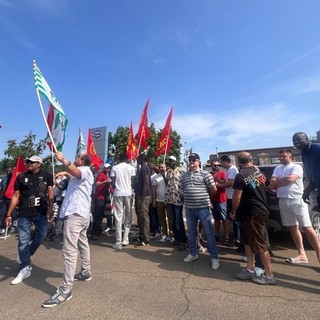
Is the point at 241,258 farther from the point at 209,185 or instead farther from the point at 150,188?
the point at 150,188

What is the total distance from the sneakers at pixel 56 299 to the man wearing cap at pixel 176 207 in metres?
2.86

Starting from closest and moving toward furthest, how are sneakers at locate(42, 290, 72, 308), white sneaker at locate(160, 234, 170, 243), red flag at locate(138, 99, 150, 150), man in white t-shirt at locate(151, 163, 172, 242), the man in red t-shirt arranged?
1. sneakers at locate(42, 290, 72, 308)
2. the man in red t-shirt
3. white sneaker at locate(160, 234, 170, 243)
4. man in white t-shirt at locate(151, 163, 172, 242)
5. red flag at locate(138, 99, 150, 150)

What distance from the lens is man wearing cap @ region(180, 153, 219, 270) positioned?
201 inches

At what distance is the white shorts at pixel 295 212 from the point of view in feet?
15.4

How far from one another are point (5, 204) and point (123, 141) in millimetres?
32822

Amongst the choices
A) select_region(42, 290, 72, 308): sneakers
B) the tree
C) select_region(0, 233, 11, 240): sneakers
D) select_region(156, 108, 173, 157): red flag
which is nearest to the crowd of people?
select_region(42, 290, 72, 308): sneakers

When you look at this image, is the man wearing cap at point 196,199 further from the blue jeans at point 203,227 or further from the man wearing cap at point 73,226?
the man wearing cap at point 73,226

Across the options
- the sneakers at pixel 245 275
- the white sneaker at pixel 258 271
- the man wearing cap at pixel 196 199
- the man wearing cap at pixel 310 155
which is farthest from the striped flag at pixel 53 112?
the man wearing cap at pixel 310 155

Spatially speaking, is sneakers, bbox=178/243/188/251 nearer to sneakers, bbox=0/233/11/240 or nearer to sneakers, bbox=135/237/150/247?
sneakers, bbox=135/237/150/247

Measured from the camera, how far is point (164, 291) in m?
3.98

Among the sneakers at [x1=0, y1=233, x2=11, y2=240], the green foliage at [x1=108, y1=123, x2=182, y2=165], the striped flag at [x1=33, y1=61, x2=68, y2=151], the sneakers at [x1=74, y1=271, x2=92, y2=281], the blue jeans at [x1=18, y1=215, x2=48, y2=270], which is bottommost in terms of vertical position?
the sneakers at [x1=74, y1=271, x2=92, y2=281]

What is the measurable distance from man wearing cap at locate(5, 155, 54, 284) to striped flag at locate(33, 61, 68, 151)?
0.66m

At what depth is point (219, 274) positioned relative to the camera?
4.59 meters

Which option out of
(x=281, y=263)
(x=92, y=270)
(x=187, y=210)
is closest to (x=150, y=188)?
(x=187, y=210)
